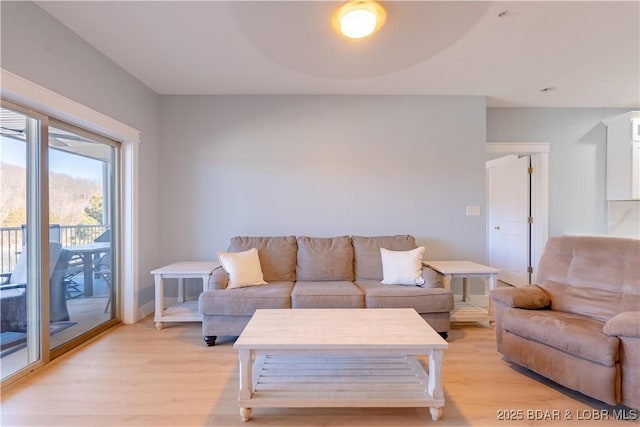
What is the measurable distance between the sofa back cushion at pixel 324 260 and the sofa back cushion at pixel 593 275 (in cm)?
167

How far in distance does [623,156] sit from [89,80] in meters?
5.80

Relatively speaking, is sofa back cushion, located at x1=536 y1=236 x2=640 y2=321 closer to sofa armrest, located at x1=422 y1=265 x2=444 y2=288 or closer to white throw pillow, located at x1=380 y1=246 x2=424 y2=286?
sofa armrest, located at x1=422 y1=265 x2=444 y2=288

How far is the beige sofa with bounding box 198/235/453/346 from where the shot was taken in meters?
2.58

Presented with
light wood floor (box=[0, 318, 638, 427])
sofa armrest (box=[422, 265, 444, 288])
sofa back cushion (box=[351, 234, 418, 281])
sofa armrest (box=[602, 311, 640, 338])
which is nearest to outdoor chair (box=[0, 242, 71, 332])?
light wood floor (box=[0, 318, 638, 427])

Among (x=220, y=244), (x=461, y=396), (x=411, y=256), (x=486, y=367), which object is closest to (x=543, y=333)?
(x=486, y=367)

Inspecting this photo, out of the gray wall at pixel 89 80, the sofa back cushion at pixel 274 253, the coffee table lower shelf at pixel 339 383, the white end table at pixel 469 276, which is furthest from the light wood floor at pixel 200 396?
the gray wall at pixel 89 80

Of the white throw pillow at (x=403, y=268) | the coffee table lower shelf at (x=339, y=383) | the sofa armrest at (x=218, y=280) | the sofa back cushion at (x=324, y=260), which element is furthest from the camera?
the sofa back cushion at (x=324, y=260)

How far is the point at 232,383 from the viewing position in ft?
6.59

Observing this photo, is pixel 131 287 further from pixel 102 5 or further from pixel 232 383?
pixel 102 5

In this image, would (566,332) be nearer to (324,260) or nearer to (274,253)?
(324,260)

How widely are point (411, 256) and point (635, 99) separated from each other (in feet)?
11.4

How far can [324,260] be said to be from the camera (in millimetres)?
3164

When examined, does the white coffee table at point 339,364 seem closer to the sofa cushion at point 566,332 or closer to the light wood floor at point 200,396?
the light wood floor at point 200,396

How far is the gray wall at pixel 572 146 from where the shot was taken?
13.0ft
